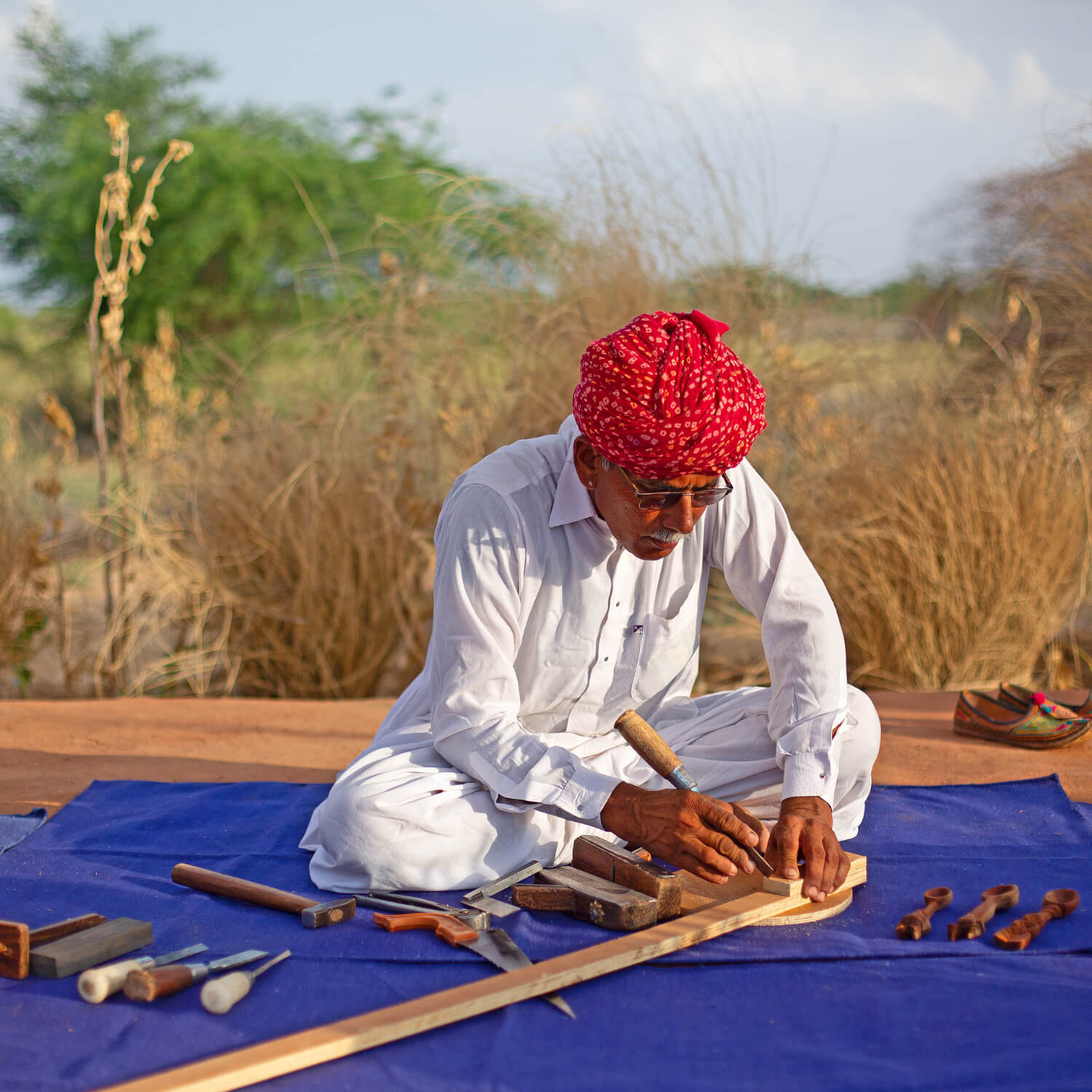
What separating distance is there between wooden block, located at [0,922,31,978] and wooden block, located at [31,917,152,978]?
0.02 metres

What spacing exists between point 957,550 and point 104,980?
13.9 ft

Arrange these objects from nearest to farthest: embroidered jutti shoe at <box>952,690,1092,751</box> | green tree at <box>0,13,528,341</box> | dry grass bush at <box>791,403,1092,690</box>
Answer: embroidered jutti shoe at <box>952,690,1092,751</box>
dry grass bush at <box>791,403,1092,690</box>
green tree at <box>0,13,528,341</box>

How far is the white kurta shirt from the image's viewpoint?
258cm

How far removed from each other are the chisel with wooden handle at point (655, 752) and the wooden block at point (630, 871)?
19cm

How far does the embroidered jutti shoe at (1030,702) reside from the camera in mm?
4004

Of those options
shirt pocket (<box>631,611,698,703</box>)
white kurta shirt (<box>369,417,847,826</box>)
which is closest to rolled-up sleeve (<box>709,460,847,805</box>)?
white kurta shirt (<box>369,417,847,826</box>)

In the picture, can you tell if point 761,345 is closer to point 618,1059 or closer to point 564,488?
point 564,488

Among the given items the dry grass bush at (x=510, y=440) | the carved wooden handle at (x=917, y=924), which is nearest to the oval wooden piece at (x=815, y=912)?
the carved wooden handle at (x=917, y=924)

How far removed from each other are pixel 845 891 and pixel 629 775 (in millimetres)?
602

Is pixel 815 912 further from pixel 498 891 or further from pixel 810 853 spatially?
pixel 498 891

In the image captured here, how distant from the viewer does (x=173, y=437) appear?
20.9 ft

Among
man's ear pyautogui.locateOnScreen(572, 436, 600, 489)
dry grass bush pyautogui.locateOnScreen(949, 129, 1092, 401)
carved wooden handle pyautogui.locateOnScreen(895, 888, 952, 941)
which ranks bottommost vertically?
carved wooden handle pyautogui.locateOnScreen(895, 888, 952, 941)

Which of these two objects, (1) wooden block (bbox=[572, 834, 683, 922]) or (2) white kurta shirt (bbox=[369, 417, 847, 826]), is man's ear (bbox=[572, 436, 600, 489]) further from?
(1) wooden block (bbox=[572, 834, 683, 922])

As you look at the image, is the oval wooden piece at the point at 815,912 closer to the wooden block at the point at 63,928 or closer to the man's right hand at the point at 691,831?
the man's right hand at the point at 691,831
